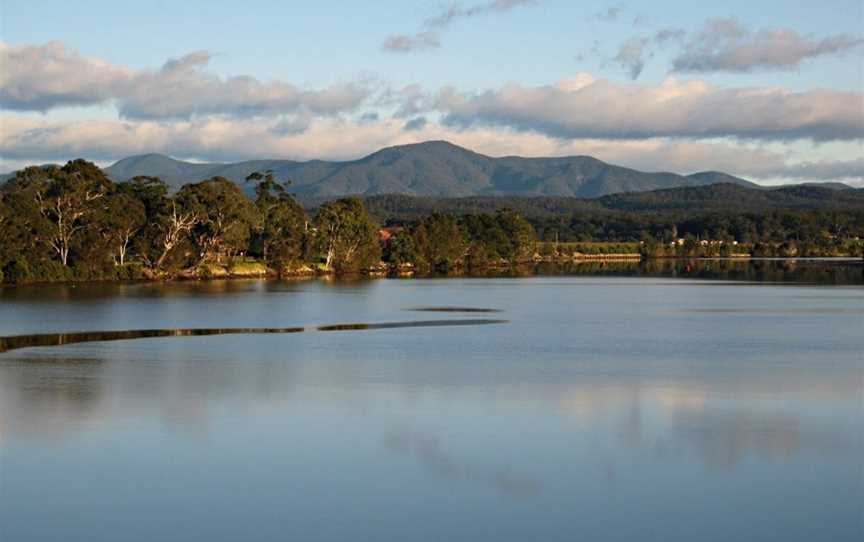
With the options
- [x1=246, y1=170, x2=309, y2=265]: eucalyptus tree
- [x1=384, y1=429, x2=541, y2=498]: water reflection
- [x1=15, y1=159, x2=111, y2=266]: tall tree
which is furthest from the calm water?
[x1=246, y1=170, x2=309, y2=265]: eucalyptus tree

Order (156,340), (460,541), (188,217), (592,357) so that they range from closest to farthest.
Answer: (460,541) < (592,357) < (156,340) < (188,217)

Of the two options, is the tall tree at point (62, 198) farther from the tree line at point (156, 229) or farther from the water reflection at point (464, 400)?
the water reflection at point (464, 400)

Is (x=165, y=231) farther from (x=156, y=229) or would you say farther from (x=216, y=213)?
(x=216, y=213)

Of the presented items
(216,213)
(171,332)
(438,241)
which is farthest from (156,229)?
(171,332)

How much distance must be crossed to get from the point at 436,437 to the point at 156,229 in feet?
217

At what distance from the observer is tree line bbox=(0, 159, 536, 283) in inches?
2901

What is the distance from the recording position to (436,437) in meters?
18.4

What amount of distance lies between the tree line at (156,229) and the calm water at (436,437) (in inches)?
1517

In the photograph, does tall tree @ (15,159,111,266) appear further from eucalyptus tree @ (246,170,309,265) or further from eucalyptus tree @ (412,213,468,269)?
eucalyptus tree @ (412,213,468,269)

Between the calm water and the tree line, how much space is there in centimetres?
3854

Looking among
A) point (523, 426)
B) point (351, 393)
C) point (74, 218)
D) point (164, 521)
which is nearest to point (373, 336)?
point (351, 393)

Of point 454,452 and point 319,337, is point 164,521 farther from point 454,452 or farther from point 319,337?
point 319,337

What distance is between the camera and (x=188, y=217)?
8238 cm

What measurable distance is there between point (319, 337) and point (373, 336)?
181 cm
